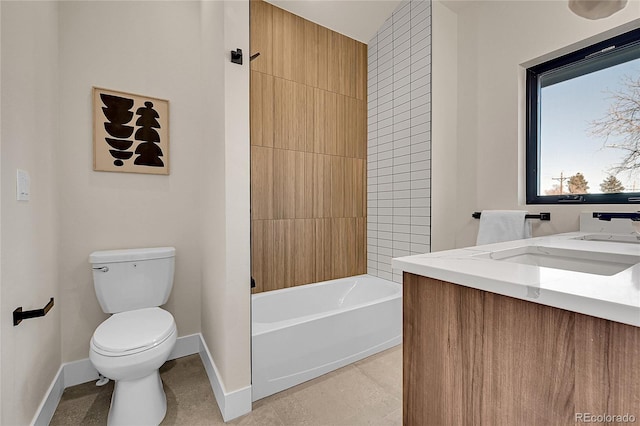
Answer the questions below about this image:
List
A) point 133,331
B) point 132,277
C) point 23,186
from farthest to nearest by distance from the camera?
point 132,277, point 133,331, point 23,186

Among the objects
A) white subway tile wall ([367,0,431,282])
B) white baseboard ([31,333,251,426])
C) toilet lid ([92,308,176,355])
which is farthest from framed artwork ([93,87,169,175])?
white subway tile wall ([367,0,431,282])

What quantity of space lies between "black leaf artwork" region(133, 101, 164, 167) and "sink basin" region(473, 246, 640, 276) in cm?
207

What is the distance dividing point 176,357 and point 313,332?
1094 millimetres

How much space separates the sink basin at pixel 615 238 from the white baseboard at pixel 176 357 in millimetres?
1978

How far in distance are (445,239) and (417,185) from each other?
53 cm

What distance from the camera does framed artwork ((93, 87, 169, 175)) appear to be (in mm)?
1874

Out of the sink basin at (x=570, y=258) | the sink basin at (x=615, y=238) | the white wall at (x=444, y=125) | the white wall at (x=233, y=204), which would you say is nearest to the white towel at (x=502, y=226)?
the white wall at (x=444, y=125)

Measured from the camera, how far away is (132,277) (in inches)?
71.0

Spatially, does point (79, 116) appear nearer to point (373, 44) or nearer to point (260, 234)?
point (260, 234)

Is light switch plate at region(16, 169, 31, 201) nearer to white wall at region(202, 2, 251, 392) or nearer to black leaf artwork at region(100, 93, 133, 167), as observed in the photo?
black leaf artwork at region(100, 93, 133, 167)

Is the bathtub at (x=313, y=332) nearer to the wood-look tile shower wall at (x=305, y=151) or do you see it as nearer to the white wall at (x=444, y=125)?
the wood-look tile shower wall at (x=305, y=151)

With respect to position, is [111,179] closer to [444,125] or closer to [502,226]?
[444,125]

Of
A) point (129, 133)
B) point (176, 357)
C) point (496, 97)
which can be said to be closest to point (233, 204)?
point (129, 133)

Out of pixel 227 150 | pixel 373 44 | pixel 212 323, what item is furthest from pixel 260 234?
pixel 373 44
